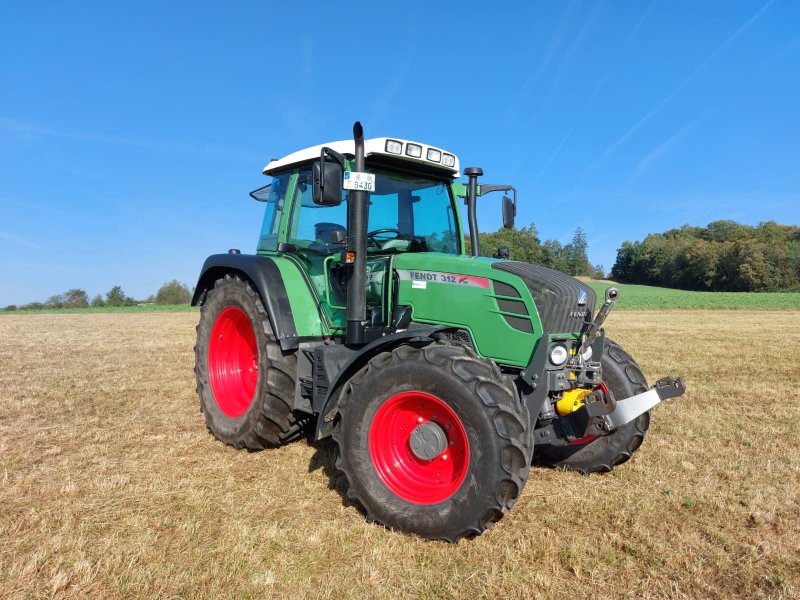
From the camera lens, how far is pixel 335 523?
3.20m

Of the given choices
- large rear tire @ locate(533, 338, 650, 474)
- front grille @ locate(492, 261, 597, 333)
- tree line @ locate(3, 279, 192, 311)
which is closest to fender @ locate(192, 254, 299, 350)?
front grille @ locate(492, 261, 597, 333)

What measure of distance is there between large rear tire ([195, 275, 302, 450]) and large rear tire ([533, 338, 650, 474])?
2120 millimetres

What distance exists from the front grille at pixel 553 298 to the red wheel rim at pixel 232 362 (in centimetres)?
270

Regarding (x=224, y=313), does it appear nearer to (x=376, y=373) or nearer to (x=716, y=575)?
(x=376, y=373)

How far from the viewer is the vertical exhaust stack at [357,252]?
3615mm

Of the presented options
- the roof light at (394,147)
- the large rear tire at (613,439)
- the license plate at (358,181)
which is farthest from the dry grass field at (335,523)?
the roof light at (394,147)

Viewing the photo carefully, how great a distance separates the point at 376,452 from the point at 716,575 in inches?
73.5

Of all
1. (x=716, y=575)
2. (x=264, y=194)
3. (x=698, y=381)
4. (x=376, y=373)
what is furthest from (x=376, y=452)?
(x=698, y=381)

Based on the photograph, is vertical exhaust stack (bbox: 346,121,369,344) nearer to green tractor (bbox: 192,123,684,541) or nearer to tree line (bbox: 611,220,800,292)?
green tractor (bbox: 192,123,684,541)

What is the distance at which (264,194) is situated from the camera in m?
5.59

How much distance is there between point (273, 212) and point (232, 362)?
4.88ft

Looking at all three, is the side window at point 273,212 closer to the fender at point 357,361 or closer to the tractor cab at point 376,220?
the tractor cab at point 376,220

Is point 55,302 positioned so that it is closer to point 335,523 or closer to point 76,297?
point 76,297

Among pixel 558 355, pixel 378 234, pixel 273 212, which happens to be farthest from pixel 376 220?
pixel 558 355
